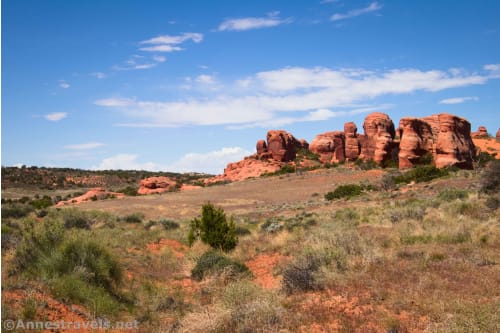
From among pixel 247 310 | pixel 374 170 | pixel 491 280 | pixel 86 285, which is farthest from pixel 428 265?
pixel 374 170

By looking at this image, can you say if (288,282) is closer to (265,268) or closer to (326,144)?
(265,268)

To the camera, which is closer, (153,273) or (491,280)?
(491,280)

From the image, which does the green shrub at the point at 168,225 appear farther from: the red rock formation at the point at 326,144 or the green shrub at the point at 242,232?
the red rock formation at the point at 326,144

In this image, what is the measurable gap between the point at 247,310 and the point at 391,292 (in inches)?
103

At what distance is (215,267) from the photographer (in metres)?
11.9

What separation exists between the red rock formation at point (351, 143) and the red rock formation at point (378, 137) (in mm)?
1953

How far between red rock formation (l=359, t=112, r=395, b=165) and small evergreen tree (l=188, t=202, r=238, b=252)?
1671 inches

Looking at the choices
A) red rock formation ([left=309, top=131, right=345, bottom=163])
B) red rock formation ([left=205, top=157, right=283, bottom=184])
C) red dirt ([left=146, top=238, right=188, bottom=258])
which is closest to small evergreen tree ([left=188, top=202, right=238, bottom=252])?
red dirt ([left=146, top=238, right=188, bottom=258])

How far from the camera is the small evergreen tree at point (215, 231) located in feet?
52.5

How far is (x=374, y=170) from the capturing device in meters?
51.5

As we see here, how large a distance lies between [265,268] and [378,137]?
158 ft

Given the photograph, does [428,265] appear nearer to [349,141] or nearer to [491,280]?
→ [491,280]


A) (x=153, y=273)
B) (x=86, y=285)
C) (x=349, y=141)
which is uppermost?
(x=349, y=141)

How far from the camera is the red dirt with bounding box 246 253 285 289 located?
10.7 meters
